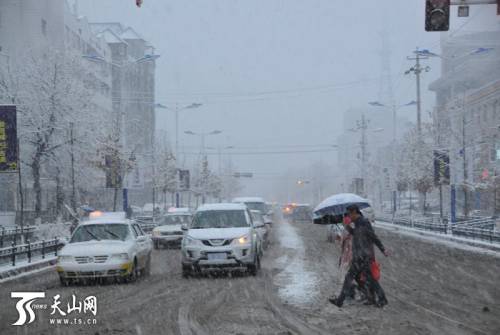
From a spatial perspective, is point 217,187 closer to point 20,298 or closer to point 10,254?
point 10,254

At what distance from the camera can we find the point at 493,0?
43.8 feet

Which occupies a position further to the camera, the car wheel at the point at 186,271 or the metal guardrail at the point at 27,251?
the metal guardrail at the point at 27,251

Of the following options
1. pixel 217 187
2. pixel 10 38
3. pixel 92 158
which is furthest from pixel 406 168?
pixel 217 187

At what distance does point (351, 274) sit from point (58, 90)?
35.2 metres

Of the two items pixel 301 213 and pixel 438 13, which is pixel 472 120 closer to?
pixel 301 213

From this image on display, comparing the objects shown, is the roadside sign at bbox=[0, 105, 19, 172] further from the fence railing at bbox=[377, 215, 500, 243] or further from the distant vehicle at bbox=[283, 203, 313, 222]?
the distant vehicle at bbox=[283, 203, 313, 222]

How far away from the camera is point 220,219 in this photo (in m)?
19.6

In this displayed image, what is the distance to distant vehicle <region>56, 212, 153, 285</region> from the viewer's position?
53.4 feet

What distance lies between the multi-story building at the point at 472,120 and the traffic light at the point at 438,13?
27956mm

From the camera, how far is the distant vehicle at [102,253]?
16.3 meters

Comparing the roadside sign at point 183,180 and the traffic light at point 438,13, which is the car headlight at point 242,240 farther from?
the roadside sign at point 183,180

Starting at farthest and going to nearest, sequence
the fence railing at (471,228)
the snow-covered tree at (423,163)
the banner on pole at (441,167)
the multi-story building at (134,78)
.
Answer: the multi-story building at (134,78)
the snow-covered tree at (423,163)
the banner on pole at (441,167)
the fence railing at (471,228)

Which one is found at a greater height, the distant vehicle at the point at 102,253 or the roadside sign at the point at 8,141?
the roadside sign at the point at 8,141

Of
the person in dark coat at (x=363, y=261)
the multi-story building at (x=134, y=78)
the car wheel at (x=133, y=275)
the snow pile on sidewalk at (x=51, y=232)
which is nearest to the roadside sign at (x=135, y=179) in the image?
the snow pile on sidewalk at (x=51, y=232)
